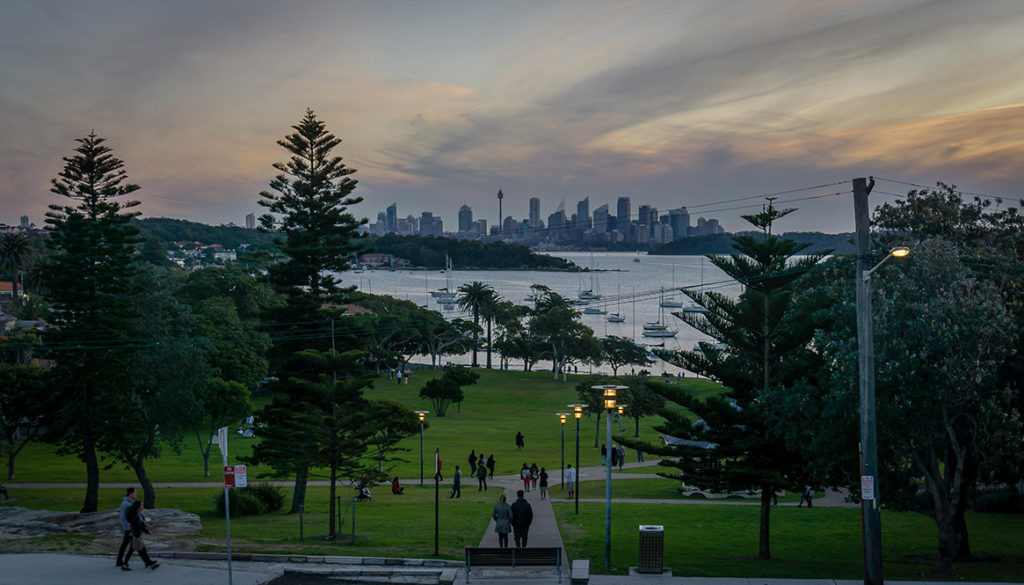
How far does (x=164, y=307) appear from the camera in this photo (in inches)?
1266

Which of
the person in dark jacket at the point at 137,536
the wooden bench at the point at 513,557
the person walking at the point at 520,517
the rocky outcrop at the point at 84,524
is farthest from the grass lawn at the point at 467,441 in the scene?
the wooden bench at the point at 513,557

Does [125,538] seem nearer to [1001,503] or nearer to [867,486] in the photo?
[867,486]

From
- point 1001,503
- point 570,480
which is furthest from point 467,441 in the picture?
point 1001,503

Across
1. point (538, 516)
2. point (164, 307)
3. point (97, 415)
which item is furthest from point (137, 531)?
point (164, 307)

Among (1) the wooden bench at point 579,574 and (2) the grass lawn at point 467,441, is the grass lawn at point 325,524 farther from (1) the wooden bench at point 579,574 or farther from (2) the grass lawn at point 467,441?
(2) the grass lawn at point 467,441

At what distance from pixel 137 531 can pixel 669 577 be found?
10.1 m

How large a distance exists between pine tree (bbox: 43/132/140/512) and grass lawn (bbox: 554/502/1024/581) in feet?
53.2

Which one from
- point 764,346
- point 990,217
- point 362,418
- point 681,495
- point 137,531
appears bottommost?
point 681,495

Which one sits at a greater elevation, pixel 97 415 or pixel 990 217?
pixel 990 217

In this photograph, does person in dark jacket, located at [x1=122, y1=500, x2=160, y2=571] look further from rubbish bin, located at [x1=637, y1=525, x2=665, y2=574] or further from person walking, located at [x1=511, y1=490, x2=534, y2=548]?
rubbish bin, located at [x1=637, y1=525, x2=665, y2=574]

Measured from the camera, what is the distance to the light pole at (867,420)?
1514 centimetres

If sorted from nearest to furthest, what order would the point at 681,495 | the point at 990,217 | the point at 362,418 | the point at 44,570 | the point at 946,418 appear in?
the point at 44,570, the point at 946,418, the point at 362,418, the point at 990,217, the point at 681,495

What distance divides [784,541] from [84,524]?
58.9 feet

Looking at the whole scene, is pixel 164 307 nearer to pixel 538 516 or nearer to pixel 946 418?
pixel 538 516
